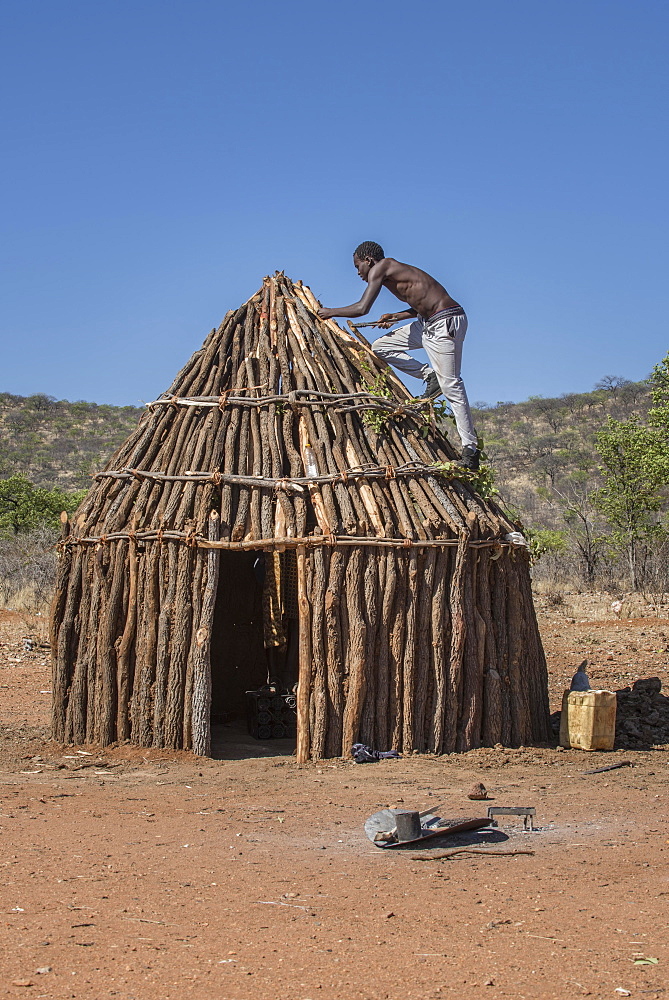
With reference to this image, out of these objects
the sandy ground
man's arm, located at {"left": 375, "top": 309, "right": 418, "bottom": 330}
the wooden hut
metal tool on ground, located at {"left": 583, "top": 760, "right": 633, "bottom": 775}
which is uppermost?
man's arm, located at {"left": 375, "top": 309, "right": 418, "bottom": 330}

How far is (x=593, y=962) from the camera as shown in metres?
3.76

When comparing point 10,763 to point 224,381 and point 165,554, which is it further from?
point 224,381

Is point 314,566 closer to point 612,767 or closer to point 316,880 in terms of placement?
point 612,767

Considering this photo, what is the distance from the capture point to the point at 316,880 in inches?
192

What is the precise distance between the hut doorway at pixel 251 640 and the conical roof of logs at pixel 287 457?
1.78m

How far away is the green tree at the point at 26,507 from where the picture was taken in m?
22.1

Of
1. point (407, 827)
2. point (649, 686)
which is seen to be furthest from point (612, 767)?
point (649, 686)

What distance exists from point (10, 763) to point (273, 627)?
301 centimetres

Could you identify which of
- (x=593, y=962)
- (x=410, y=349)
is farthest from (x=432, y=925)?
(x=410, y=349)

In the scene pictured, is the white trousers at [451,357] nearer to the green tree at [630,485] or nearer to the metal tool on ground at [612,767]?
the metal tool on ground at [612,767]

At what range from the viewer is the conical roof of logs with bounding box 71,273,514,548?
7.80 meters

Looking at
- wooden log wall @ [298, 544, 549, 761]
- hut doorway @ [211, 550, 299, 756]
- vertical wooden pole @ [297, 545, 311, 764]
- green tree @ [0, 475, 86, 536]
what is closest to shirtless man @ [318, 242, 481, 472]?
wooden log wall @ [298, 544, 549, 761]

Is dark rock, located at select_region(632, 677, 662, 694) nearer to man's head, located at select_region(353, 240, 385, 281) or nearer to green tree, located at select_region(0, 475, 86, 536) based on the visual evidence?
man's head, located at select_region(353, 240, 385, 281)

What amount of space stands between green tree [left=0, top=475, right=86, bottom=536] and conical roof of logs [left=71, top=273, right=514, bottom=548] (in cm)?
1370
